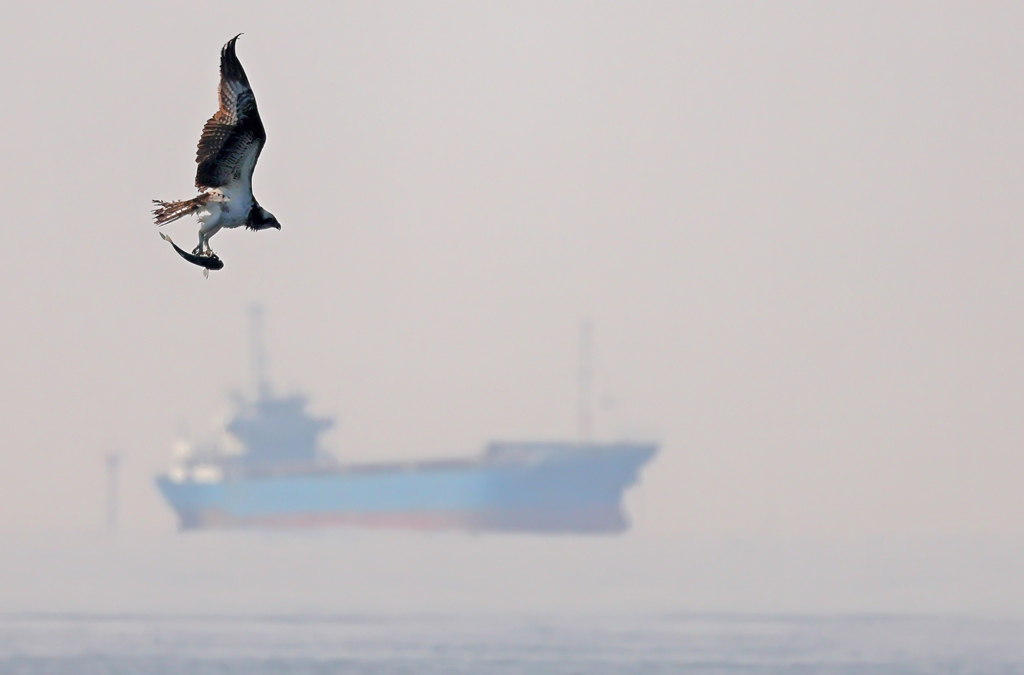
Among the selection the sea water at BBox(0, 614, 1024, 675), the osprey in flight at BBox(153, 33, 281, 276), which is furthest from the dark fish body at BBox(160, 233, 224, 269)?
the sea water at BBox(0, 614, 1024, 675)

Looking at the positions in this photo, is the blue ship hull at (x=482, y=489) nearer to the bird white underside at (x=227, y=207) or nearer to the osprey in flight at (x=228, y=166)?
the osprey in flight at (x=228, y=166)

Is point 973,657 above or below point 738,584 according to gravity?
below

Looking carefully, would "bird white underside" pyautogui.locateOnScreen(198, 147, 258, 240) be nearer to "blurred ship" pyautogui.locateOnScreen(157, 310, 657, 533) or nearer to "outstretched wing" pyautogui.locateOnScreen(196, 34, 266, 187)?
"outstretched wing" pyautogui.locateOnScreen(196, 34, 266, 187)

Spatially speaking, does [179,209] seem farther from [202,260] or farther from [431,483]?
[431,483]

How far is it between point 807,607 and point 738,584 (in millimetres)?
41437

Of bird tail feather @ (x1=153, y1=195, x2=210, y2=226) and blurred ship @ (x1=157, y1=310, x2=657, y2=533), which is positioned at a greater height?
blurred ship @ (x1=157, y1=310, x2=657, y2=533)

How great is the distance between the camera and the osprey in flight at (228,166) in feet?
46.2

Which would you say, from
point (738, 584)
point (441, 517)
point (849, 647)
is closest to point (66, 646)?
point (849, 647)

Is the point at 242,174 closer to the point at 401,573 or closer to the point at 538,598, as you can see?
the point at 538,598

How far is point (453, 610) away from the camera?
97.2m

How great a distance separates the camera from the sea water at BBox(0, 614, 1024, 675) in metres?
61.0

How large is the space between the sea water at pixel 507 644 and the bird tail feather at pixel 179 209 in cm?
4516

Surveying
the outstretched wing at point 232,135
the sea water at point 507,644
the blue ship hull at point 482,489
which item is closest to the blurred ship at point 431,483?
the blue ship hull at point 482,489

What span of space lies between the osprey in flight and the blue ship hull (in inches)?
6379
